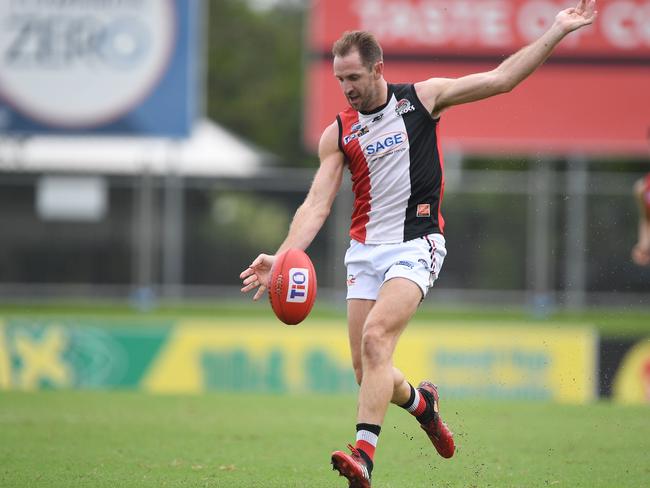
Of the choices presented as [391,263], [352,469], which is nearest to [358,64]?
[391,263]

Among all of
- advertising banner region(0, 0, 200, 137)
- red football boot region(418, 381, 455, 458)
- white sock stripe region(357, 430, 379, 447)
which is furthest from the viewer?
advertising banner region(0, 0, 200, 137)

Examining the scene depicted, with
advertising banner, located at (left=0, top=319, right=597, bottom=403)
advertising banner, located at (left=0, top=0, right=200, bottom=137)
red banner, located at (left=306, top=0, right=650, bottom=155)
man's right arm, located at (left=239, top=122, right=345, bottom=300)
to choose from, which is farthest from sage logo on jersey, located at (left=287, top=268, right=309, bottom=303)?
red banner, located at (left=306, top=0, right=650, bottom=155)

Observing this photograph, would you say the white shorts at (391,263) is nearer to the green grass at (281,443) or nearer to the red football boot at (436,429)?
the red football boot at (436,429)

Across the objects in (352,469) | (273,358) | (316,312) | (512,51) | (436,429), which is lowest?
(316,312)

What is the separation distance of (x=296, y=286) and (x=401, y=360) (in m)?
7.99

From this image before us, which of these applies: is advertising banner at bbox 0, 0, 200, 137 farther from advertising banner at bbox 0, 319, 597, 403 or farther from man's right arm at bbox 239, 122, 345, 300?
man's right arm at bbox 239, 122, 345, 300

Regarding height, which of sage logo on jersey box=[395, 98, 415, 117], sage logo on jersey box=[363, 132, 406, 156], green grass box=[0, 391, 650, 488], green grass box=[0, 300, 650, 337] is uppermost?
sage logo on jersey box=[395, 98, 415, 117]

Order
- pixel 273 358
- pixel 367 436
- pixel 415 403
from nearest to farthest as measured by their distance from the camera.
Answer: pixel 367 436
pixel 415 403
pixel 273 358

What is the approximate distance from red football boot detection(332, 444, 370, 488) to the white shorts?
117 centimetres

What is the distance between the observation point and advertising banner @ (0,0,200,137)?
1717 cm

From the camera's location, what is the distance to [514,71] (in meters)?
6.67

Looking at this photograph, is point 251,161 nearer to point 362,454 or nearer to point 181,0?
point 181,0

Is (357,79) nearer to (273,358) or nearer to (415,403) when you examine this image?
(415,403)

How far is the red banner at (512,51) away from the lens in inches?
732
